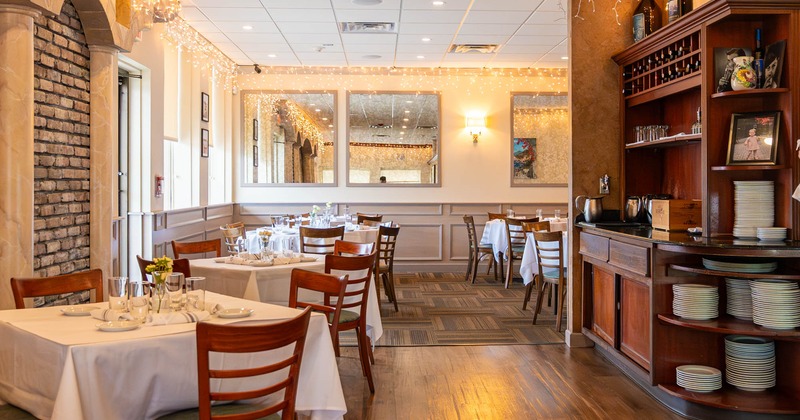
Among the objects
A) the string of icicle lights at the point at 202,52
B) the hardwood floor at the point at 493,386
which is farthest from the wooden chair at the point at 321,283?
the string of icicle lights at the point at 202,52

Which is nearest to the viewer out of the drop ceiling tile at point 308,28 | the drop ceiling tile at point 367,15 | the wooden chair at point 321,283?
the wooden chair at point 321,283

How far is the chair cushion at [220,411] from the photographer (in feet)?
8.33

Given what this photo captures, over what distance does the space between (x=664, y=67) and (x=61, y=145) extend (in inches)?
182

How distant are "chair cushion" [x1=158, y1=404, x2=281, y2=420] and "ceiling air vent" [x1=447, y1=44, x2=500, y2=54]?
7.40 meters

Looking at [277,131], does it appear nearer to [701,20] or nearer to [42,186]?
[42,186]

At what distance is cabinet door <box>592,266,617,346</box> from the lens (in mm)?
5129

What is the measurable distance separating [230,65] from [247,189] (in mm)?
2018

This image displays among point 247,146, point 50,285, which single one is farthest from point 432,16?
point 50,285

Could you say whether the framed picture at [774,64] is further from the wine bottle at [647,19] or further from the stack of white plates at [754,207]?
the wine bottle at [647,19]

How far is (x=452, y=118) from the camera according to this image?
10.9 m

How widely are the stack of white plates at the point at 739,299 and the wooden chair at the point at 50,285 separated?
385 centimetres

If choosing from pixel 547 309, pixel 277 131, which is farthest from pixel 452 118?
pixel 547 309

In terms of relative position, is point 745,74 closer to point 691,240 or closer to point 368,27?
point 691,240

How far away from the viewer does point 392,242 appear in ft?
24.0
